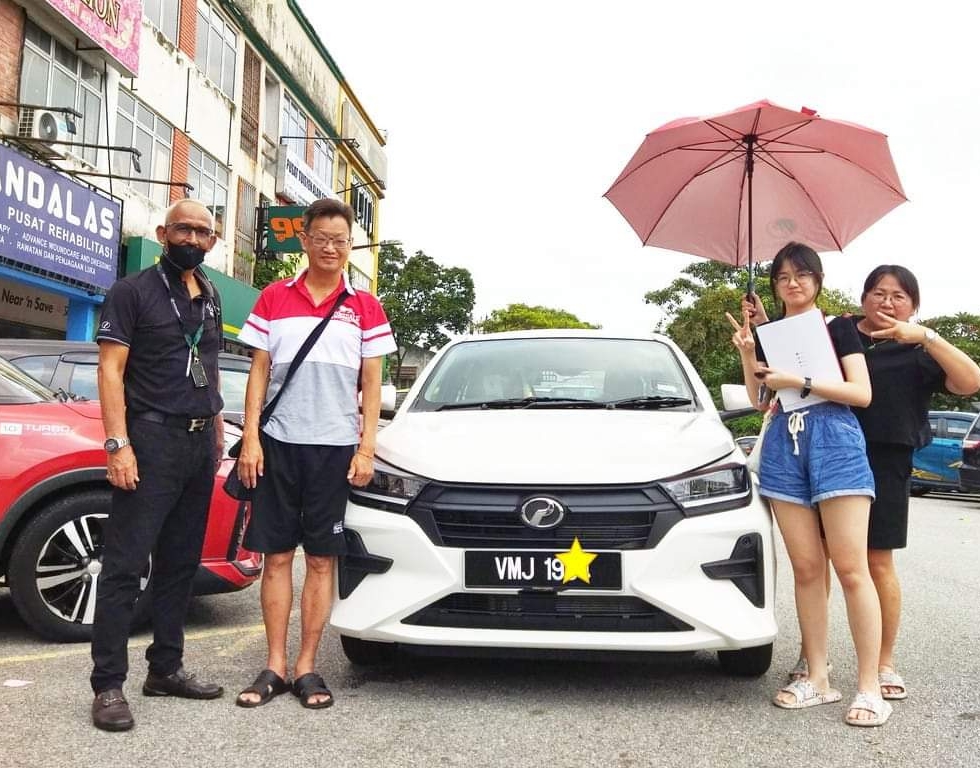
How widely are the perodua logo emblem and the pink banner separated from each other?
13556mm

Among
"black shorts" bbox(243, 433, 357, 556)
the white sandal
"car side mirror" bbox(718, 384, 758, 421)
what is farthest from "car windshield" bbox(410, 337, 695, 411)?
the white sandal

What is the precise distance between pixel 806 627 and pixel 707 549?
0.67 meters

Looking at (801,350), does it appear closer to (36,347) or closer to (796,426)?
(796,426)

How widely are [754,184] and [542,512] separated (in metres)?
2.71

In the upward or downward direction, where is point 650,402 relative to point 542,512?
upward

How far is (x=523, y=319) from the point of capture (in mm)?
73375

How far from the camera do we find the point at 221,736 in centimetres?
326

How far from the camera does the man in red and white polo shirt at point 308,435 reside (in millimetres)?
3699

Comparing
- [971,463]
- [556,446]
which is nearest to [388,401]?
[556,446]

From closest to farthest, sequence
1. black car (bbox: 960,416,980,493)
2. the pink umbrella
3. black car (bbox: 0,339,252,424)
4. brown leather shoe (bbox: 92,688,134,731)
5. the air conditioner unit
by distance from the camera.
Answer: brown leather shoe (bbox: 92,688,134,731) → the pink umbrella → black car (bbox: 0,339,252,424) → the air conditioner unit → black car (bbox: 960,416,980,493)

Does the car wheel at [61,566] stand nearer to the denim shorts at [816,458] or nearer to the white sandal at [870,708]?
the denim shorts at [816,458]

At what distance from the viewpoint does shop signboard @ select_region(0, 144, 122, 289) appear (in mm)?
13078

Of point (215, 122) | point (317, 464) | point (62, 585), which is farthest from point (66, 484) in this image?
point (215, 122)

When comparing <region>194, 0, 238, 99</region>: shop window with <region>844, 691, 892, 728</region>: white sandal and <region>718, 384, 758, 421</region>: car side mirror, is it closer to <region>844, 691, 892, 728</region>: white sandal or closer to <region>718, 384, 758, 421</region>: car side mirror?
<region>718, 384, 758, 421</region>: car side mirror
